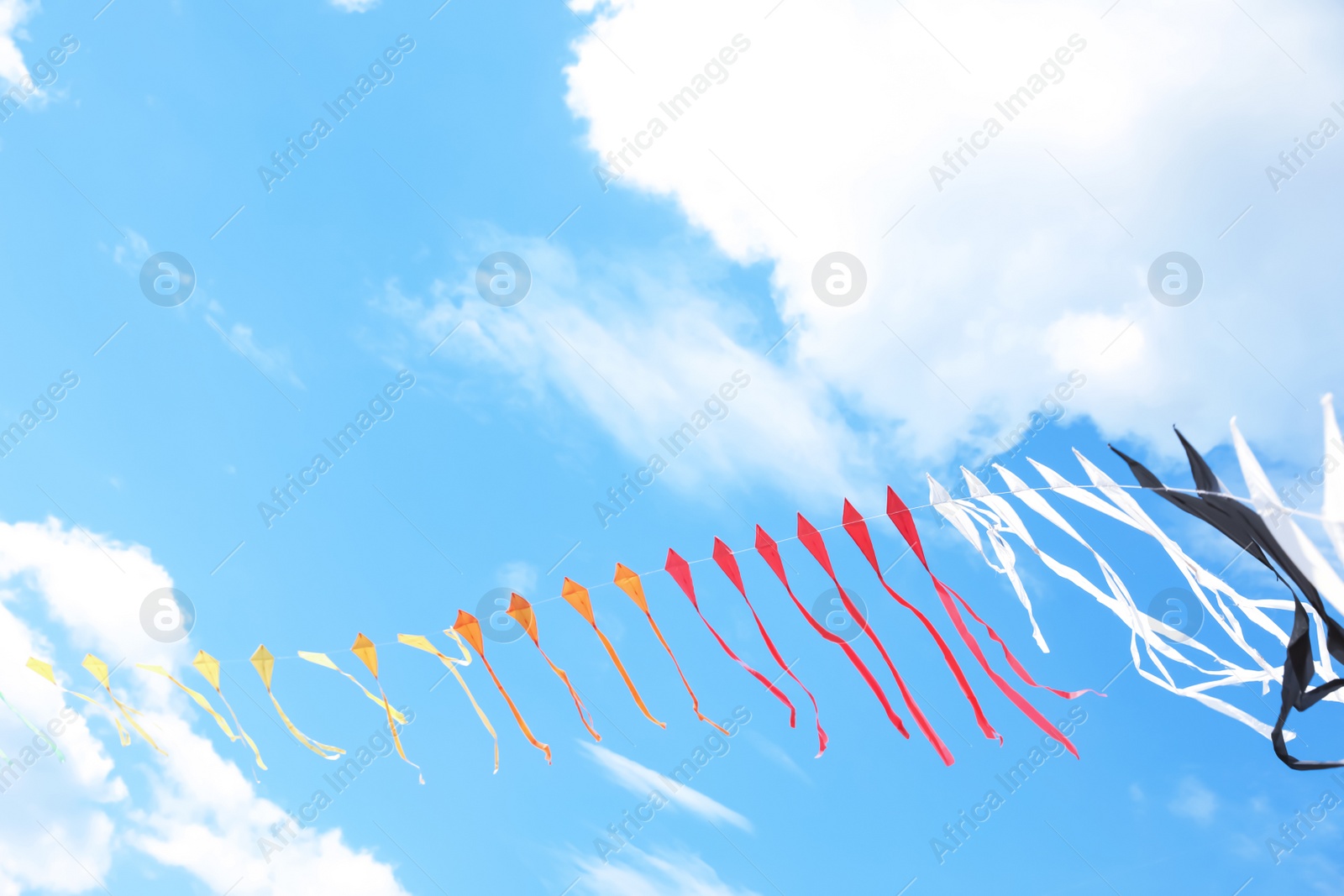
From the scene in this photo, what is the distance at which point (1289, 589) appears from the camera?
398 centimetres

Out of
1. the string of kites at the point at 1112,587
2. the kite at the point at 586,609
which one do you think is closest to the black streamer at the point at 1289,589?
the string of kites at the point at 1112,587

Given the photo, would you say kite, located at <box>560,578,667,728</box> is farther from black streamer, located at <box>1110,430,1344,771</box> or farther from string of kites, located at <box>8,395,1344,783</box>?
black streamer, located at <box>1110,430,1344,771</box>

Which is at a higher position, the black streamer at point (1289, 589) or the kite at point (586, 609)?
the black streamer at point (1289, 589)

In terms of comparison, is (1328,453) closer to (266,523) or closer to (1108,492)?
(1108,492)

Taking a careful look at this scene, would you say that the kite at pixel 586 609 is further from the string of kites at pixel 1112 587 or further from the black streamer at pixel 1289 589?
the black streamer at pixel 1289 589

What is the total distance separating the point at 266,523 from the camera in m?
8.23

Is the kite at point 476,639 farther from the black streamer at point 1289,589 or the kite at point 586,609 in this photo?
the black streamer at point 1289,589

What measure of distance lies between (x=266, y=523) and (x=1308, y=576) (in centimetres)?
820

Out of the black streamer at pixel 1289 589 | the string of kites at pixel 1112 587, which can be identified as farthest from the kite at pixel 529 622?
the black streamer at pixel 1289 589

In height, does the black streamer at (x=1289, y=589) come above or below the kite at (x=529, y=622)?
above

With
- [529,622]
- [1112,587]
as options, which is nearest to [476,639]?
[529,622]

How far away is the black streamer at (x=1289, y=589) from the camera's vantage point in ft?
12.6

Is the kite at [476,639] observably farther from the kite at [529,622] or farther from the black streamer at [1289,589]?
the black streamer at [1289,589]

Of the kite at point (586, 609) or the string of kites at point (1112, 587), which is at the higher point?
the string of kites at point (1112, 587)
